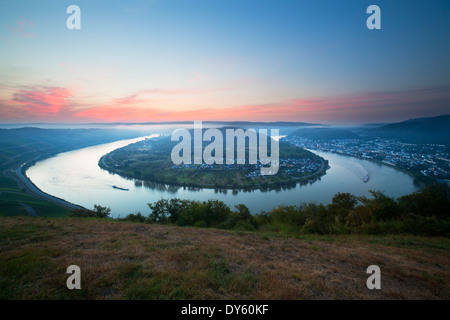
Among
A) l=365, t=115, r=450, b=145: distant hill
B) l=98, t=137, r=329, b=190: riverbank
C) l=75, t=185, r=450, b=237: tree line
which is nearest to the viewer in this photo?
l=75, t=185, r=450, b=237: tree line

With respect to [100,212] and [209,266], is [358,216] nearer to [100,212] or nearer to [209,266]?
[209,266]

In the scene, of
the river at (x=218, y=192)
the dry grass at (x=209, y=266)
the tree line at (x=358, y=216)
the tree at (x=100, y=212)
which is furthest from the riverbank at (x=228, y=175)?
the dry grass at (x=209, y=266)

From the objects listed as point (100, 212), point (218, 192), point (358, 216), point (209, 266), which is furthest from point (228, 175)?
point (209, 266)

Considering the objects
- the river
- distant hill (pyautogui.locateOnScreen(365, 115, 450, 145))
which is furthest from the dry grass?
distant hill (pyautogui.locateOnScreen(365, 115, 450, 145))

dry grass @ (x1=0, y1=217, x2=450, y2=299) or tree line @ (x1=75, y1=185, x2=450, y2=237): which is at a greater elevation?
dry grass @ (x1=0, y1=217, x2=450, y2=299)

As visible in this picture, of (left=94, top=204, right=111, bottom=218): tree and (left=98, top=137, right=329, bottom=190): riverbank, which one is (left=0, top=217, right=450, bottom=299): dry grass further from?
(left=98, top=137, right=329, bottom=190): riverbank
